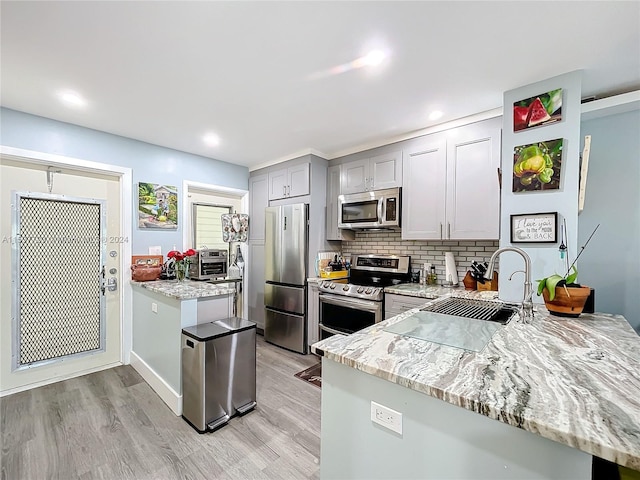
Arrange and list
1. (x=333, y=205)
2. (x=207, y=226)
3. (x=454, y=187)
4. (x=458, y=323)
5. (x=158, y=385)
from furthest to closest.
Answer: (x=207, y=226), (x=333, y=205), (x=454, y=187), (x=158, y=385), (x=458, y=323)

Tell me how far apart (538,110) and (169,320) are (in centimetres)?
329

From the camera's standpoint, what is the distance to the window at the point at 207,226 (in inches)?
152

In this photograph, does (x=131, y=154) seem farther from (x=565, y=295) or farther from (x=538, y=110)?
(x=565, y=295)

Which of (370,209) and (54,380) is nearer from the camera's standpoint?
(54,380)

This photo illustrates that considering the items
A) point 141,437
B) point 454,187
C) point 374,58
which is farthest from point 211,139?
point 141,437

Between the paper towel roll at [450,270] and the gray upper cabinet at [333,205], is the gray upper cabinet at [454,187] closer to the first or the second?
the paper towel roll at [450,270]

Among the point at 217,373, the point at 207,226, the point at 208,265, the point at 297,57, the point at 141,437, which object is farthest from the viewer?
the point at 207,226

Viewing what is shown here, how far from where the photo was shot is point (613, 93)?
2.08m

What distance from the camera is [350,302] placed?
2.97 m

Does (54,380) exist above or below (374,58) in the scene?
below

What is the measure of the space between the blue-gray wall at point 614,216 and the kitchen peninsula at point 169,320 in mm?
3030

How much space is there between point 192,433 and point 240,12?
2.64 meters

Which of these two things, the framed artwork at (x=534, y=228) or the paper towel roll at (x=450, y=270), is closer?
the framed artwork at (x=534, y=228)

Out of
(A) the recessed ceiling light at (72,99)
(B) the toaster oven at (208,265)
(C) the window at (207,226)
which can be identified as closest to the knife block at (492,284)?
(B) the toaster oven at (208,265)
